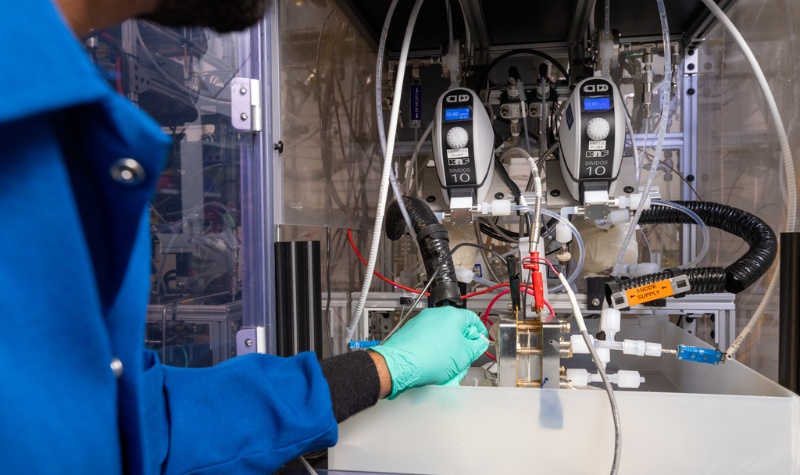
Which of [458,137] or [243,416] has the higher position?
[458,137]

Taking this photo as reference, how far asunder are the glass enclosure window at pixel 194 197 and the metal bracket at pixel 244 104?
0.02 metres

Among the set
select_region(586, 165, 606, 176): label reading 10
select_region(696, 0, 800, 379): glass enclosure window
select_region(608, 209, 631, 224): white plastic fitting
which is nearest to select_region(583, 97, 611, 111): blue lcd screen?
select_region(586, 165, 606, 176): label reading 10

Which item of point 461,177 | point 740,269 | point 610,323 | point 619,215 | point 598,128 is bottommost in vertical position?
point 610,323

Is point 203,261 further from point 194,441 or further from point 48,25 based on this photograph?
point 48,25

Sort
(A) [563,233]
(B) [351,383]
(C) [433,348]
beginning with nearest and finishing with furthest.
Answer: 1. (B) [351,383]
2. (C) [433,348]
3. (A) [563,233]

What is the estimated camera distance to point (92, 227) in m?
0.41

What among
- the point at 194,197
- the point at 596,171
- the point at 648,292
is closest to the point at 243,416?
the point at 194,197

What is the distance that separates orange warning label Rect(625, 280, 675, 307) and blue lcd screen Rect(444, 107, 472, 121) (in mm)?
558

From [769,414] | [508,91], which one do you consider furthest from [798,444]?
[508,91]

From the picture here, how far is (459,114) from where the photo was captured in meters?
1.29

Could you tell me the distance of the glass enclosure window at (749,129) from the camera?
4.06 ft

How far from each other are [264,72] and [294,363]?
60cm

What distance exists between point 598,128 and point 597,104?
0.06 m

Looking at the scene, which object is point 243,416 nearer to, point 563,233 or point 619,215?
point 563,233
